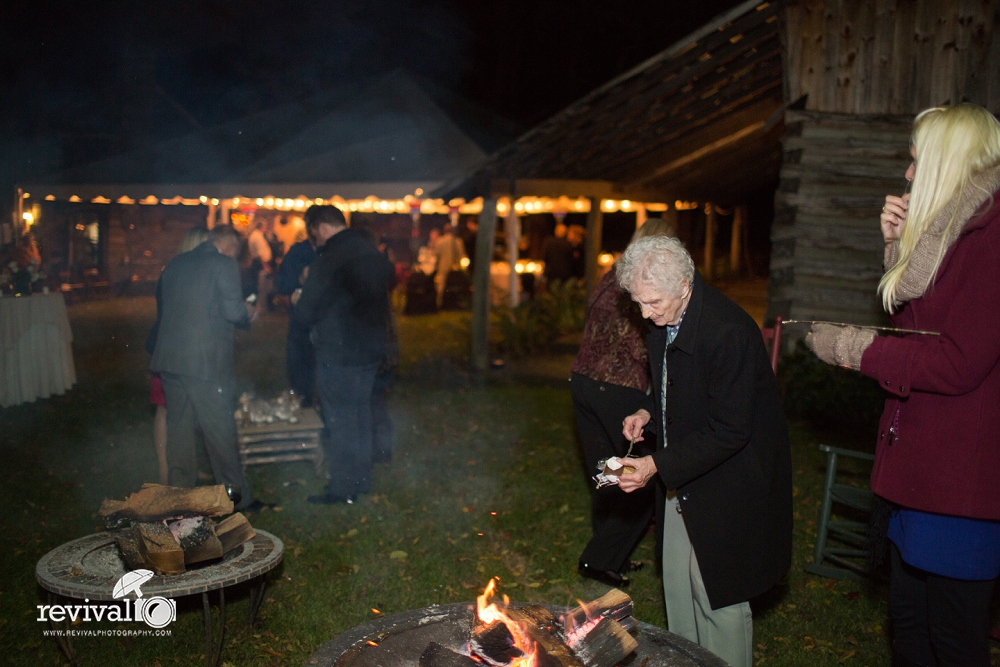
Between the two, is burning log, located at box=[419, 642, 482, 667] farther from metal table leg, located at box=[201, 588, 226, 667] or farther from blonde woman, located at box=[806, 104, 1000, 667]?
blonde woman, located at box=[806, 104, 1000, 667]

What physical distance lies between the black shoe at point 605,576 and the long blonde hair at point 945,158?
2792mm

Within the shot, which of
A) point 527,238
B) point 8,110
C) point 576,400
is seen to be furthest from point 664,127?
point 527,238

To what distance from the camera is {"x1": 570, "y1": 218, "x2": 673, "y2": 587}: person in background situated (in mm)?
4355

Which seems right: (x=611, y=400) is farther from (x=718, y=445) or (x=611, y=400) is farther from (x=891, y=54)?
(x=891, y=54)

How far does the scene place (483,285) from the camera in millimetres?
11016

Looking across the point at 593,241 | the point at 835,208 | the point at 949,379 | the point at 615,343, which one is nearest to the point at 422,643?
the point at 949,379

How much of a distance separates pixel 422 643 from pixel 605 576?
217 centimetres

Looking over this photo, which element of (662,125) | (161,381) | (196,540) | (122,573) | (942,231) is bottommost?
(122,573)

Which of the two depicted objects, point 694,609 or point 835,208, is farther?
point 835,208

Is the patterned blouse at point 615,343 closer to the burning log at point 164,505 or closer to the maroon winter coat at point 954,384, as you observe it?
the maroon winter coat at point 954,384

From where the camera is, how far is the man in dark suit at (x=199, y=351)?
4.99 meters

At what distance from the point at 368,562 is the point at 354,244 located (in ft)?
7.31

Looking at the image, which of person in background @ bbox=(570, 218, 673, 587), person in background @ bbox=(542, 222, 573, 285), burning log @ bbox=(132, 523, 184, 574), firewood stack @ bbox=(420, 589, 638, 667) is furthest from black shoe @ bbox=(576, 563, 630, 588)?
person in background @ bbox=(542, 222, 573, 285)

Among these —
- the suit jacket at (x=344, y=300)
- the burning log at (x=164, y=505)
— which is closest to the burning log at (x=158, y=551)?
the burning log at (x=164, y=505)
